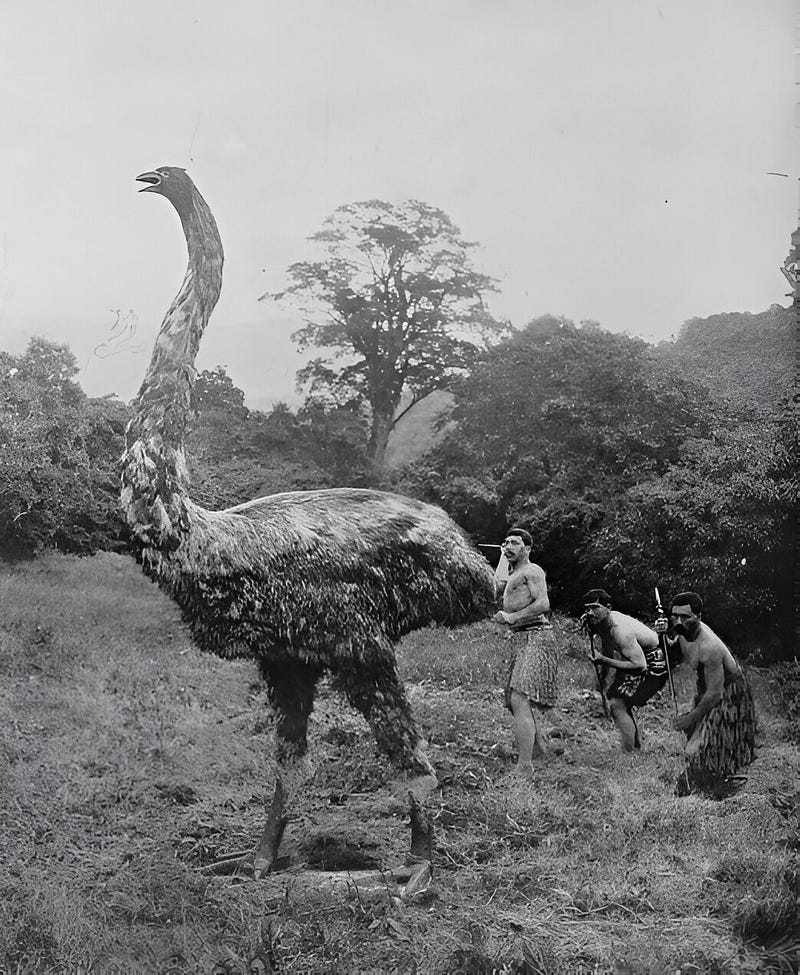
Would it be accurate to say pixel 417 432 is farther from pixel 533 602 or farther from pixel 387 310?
pixel 533 602

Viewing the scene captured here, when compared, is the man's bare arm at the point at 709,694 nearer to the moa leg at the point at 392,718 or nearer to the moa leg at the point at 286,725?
the moa leg at the point at 392,718

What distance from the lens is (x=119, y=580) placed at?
4.36 meters

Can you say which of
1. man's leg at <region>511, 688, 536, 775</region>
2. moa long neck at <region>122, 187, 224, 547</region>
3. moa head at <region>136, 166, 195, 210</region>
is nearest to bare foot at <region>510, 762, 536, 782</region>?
man's leg at <region>511, 688, 536, 775</region>

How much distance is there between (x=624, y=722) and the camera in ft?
13.8

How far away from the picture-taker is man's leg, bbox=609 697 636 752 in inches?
164

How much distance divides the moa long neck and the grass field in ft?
2.26

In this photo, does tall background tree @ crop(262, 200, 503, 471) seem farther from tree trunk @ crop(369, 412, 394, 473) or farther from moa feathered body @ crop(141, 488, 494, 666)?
moa feathered body @ crop(141, 488, 494, 666)

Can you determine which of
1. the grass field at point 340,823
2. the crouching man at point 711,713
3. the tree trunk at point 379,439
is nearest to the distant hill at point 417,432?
the tree trunk at point 379,439

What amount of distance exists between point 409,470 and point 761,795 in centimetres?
211

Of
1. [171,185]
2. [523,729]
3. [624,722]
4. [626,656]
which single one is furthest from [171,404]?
[624,722]

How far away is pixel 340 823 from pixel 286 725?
47 centimetres

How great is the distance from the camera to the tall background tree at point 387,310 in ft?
15.0

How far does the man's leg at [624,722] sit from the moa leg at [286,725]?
137 centimetres

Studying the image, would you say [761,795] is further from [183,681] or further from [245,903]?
[183,681]
